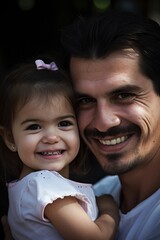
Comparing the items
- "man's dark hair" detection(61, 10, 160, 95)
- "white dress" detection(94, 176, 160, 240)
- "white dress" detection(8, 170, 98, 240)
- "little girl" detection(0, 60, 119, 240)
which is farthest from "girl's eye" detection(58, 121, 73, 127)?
"white dress" detection(94, 176, 160, 240)

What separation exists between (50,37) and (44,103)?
517cm

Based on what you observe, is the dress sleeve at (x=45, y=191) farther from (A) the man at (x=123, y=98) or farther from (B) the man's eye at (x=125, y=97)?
(B) the man's eye at (x=125, y=97)

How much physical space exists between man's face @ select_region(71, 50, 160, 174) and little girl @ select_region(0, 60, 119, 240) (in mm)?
82

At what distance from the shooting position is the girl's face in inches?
90.1

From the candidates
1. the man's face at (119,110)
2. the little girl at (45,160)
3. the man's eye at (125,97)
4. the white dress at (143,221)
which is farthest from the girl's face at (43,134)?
the white dress at (143,221)

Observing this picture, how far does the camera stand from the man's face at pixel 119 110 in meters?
2.38

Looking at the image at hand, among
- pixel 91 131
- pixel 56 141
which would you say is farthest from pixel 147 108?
pixel 56 141

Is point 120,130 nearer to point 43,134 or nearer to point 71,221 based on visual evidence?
point 43,134

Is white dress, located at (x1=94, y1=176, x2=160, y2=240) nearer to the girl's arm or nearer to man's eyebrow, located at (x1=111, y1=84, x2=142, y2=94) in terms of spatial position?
the girl's arm

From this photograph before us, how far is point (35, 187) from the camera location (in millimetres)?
2162

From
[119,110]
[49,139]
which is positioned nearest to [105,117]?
[119,110]

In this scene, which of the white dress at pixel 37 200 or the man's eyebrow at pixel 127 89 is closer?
the white dress at pixel 37 200

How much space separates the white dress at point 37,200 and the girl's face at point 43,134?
Result: 82mm

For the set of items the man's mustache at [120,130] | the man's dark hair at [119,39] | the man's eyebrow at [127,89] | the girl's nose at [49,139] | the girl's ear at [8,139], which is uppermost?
the man's dark hair at [119,39]
